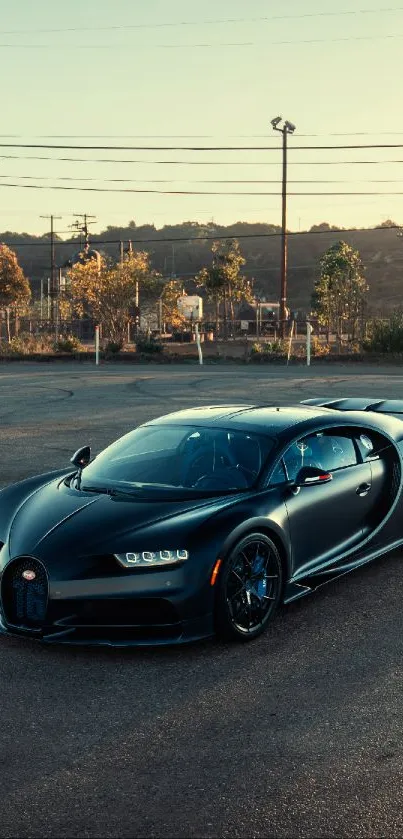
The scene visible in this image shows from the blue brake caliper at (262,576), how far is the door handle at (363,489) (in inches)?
52.6

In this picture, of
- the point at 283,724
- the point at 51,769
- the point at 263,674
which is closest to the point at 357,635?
the point at 263,674

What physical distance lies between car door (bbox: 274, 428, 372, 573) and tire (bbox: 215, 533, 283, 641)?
1.04 feet

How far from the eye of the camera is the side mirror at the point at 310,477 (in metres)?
6.67

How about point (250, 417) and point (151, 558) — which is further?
point (250, 417)

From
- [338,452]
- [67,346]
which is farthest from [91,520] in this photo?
[67,346]

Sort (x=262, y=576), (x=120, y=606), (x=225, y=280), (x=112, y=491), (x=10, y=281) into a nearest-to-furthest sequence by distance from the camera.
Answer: (x=120, y=606)
(x=262, y=576)
(x=112, y=491)
(x=10, y=281)
(x=225, y=280)

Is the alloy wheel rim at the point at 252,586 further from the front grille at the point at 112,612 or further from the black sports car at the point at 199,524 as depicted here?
the front grille at the point at 112,612

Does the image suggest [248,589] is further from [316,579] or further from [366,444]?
[366,444]

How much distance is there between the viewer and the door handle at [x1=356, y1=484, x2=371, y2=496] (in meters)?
7.27

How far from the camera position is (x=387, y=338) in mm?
36625

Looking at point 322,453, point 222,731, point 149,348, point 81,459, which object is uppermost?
point 322,453

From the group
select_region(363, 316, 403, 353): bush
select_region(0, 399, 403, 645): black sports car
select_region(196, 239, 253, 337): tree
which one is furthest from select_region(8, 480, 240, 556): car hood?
select_region(196, 239, 253, 337): tree

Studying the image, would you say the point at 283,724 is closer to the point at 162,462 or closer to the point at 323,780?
the point at 323,780

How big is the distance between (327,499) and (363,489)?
53 cm
